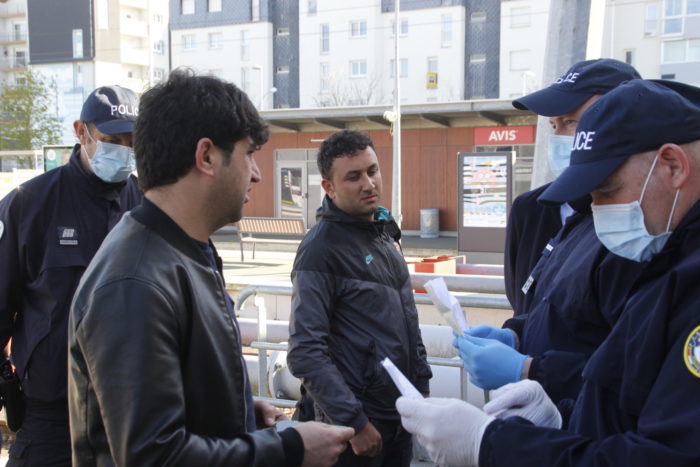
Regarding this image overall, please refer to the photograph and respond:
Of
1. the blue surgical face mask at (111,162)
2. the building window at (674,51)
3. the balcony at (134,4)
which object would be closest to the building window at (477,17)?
the building window at (674,51)

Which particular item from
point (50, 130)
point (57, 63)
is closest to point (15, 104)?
point (50, 130)

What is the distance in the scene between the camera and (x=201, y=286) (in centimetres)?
190

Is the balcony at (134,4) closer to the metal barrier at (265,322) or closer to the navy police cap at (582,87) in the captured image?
the metal barrier at (265,322)

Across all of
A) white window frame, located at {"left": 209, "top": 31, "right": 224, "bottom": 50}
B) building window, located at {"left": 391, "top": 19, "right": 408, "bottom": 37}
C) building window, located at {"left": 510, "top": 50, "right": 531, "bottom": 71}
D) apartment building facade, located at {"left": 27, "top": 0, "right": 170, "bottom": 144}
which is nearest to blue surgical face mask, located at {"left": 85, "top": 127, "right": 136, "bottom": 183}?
building window, located at {"left": 510, "top": 50, "right": 531, "bottom": 71}

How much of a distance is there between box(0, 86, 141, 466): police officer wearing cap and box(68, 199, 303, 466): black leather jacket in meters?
1.27

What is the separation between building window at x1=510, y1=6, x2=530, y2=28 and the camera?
165 feet

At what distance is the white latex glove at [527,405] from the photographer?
89.7 inches

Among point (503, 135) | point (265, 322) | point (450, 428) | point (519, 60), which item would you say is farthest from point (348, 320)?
point (519, 60)

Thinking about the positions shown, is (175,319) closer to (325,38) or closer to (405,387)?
(405,387)

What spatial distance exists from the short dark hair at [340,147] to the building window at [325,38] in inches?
2237

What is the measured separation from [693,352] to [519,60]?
172 feet

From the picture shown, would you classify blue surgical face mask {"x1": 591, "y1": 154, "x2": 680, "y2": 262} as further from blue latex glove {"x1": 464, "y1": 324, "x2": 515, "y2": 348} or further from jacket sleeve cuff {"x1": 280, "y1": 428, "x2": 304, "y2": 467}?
jacket sleeve cuff {"x1": 280, "y1": 428, "x2": 304, "y2": 467}

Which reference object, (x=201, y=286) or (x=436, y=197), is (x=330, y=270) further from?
(x=436, y=197)

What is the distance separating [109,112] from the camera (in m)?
3.42
